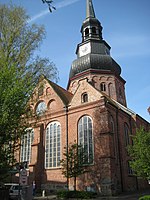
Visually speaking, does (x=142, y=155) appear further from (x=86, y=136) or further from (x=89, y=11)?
(x=89, y=11)

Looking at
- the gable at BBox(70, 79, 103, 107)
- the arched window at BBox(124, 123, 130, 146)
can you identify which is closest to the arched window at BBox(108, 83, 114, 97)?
the arched window at BBox(124, 123, 130, 146)

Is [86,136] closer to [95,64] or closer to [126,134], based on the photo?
[126,134]

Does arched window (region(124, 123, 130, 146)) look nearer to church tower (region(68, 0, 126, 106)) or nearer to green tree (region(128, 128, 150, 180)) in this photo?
green tree (region(128, 128, 150, 180))

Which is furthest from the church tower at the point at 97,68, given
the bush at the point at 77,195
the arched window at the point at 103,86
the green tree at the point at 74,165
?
the bush at the point at 77,195

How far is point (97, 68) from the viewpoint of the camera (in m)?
35.1

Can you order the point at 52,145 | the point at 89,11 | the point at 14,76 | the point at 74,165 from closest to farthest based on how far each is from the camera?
the point at 14,76
the point at 74,165
the point at 52,145
the point at 89,11

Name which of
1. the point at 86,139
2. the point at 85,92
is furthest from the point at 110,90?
the point at 86,139

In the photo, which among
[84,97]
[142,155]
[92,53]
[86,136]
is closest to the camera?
[142,155]

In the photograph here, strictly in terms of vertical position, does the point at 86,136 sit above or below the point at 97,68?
below

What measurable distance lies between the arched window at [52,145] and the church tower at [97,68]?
10.2 m

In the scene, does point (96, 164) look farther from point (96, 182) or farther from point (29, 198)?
point (29, 198)

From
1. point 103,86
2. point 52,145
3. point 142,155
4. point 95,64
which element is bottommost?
point 142,155

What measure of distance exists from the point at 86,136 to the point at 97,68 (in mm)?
14230

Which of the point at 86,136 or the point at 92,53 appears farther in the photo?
the point at 92,53
